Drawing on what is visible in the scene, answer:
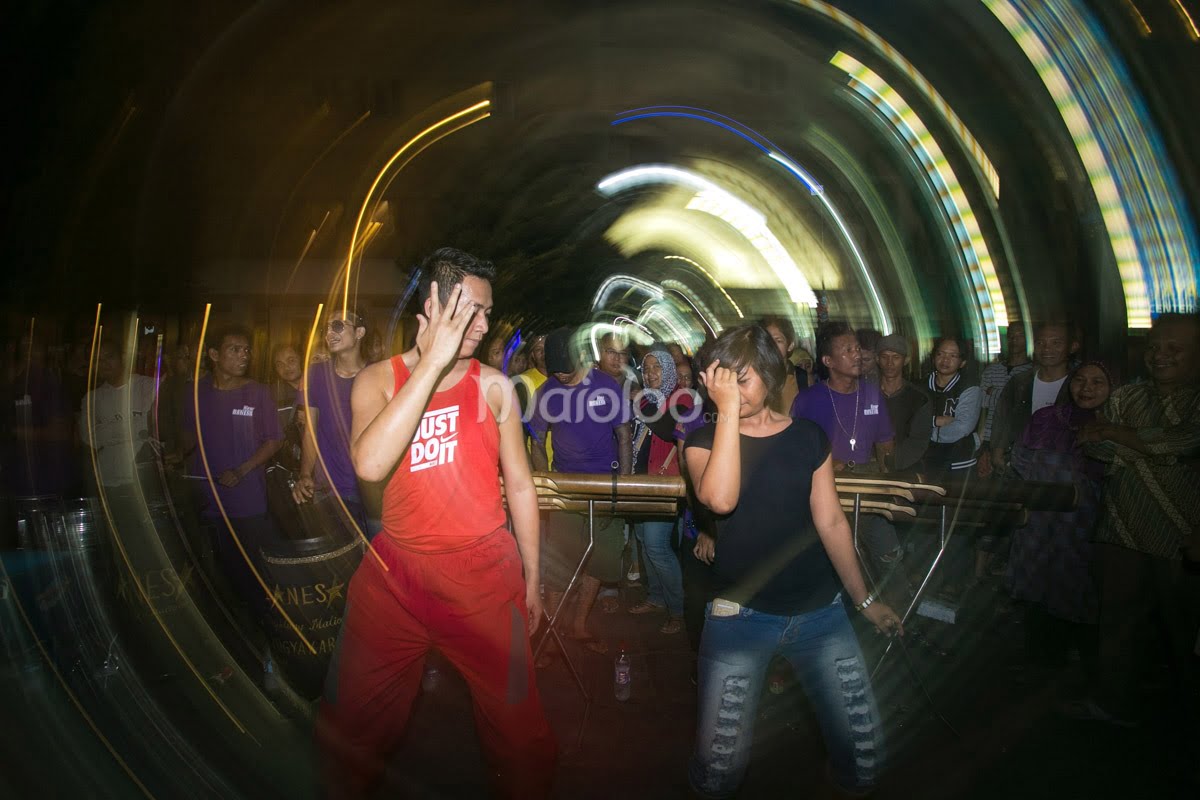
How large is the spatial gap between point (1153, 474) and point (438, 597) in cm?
344

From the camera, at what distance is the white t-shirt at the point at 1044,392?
496 centimetres

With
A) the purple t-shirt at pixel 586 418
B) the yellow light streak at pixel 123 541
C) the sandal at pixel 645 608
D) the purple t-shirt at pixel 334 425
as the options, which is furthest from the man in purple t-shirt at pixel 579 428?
the yellow light streak at pixel 123 541

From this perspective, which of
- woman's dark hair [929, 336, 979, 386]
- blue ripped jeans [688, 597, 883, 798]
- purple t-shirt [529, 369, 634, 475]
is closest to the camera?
blue ripped jeans [688, 597, 883, 798]

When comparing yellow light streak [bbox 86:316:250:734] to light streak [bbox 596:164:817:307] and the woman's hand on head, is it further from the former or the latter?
light streak [bbox 596:164:817:307]

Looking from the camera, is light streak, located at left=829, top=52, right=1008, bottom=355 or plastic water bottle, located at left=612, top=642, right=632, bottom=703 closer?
plastic water bottle, located at left=612, top=642, right=632, bottom=703

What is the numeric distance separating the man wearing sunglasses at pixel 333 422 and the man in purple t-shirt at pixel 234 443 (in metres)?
0.31

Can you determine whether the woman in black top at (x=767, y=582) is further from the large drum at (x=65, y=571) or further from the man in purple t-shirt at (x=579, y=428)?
the large drum at (x=65, y=571)

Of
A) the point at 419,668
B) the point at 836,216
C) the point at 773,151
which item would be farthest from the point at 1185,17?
the point at 419,668

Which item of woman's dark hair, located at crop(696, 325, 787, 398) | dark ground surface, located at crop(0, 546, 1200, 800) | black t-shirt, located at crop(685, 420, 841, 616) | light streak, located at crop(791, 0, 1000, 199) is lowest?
dark ground surface, located at crop(0, 546, 1200, 800)

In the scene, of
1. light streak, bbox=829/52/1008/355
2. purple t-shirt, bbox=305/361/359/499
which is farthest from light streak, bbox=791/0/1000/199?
purple t-shirt, bbox=305/361/359/499

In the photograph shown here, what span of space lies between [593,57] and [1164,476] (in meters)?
6.54

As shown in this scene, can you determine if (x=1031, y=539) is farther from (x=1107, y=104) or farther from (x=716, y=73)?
(x=716, y=73)

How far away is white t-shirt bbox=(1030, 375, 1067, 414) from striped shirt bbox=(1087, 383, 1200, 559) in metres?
1.41

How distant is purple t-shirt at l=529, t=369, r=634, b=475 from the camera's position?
503cm
